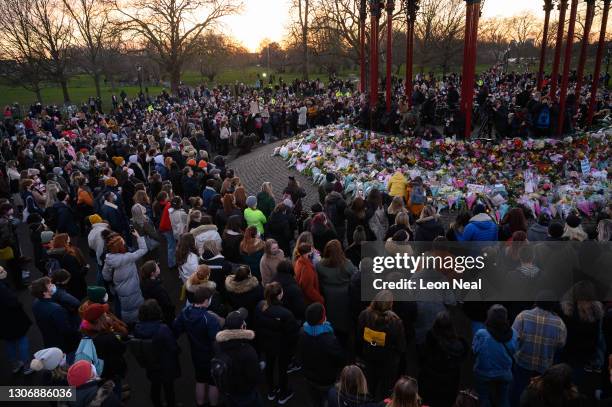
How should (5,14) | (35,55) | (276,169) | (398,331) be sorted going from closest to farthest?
(398,331) < (276,169) < (5,14) < (35,55)

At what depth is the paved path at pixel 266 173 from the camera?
43.6 feet

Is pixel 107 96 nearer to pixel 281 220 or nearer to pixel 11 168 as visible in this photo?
pixel 11 168

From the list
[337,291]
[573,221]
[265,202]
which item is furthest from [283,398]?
[573,221]

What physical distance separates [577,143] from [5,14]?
36030 mm

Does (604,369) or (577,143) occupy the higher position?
(577,143)

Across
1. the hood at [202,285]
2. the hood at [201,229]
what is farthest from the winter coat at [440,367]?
the hood at [201,229]

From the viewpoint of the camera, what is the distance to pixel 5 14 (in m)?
31.5

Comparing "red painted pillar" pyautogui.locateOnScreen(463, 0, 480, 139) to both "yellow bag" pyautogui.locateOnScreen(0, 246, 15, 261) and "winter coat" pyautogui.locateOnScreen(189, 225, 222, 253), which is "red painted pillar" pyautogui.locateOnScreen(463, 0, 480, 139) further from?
"yellow bag" pyautogui.locateOnScreen(0, 246, 15, 261)

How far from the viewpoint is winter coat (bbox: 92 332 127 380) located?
4.77m

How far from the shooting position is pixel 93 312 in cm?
479

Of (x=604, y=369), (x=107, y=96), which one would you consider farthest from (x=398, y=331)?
(x=107, y=96)

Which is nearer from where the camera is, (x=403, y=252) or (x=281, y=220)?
(x=403, y=252)

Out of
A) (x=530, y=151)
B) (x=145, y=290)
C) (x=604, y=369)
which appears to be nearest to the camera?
(x=604, y=369)

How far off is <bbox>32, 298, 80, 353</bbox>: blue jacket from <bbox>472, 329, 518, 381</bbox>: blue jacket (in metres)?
4.57
